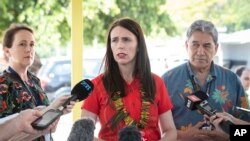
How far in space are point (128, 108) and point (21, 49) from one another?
0.72 m

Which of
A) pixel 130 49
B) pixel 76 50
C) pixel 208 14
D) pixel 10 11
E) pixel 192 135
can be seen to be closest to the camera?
pixel 130 49

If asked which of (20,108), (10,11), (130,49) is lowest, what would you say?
(20,108)

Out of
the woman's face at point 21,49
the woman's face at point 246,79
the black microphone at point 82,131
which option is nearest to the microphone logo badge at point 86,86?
the black microphone at point 82,131

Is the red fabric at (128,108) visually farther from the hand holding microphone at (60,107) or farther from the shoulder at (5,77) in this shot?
the shoulder at (5,77)

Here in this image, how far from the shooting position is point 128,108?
169 cm

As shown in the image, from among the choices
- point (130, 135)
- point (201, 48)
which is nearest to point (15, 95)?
point (130, 135)

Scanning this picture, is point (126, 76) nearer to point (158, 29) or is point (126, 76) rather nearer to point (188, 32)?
point (188, 32)

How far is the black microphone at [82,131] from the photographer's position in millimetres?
1117

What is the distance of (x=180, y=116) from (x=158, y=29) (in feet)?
15.4

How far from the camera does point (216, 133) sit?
1844mm

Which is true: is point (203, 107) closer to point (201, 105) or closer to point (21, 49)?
point (201, 105)

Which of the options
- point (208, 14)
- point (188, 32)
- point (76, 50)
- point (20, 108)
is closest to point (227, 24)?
point (208, 14)

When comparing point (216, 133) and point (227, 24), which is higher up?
point (227, 24)

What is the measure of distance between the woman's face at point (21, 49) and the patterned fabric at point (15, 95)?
0.09 m
